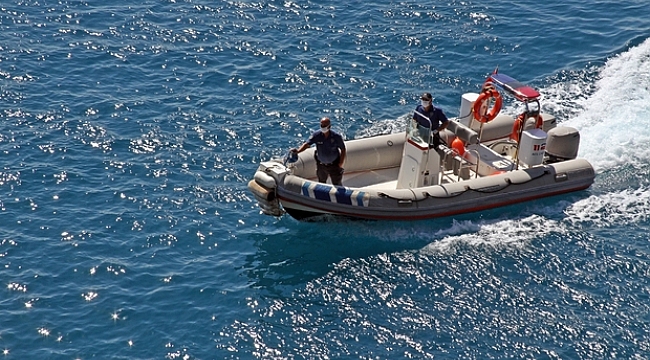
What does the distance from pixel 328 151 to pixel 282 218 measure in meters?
1.95

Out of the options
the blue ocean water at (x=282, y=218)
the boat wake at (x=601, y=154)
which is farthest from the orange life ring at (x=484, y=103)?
the boat wake at (x=601, y=154)

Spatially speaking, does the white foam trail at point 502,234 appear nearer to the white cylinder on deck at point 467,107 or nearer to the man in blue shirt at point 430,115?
the man in blue shirt at point 430,115

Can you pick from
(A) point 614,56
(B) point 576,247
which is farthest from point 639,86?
(B) point 576,247

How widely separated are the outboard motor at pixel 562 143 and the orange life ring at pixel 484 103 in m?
1.43

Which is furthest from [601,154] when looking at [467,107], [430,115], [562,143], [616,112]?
[430,115]

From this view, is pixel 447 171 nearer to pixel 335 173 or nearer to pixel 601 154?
pixel 335 173

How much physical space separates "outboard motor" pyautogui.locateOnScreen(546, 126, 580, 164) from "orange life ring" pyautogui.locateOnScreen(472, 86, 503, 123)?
4.70ft

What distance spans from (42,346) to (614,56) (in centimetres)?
1867

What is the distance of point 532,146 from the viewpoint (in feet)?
71.7

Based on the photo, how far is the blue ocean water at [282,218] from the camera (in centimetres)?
1777

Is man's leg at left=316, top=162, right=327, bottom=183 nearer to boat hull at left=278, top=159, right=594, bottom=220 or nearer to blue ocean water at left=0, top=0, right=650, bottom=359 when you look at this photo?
boat hull at left=278, top=159, right=594, bottom=220

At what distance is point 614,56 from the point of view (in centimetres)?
2820

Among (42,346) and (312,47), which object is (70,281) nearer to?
(42,346)

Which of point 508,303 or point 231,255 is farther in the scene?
point 231,255
